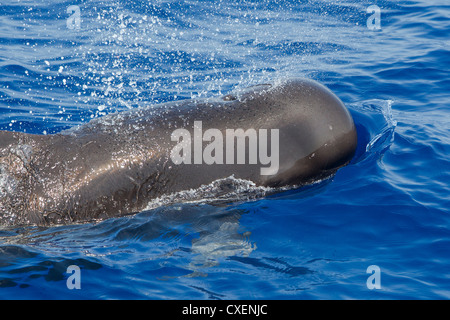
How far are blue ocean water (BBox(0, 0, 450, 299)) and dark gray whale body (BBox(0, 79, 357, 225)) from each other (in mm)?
313

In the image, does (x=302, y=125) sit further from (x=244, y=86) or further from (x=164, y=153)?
(x=244, y=86)

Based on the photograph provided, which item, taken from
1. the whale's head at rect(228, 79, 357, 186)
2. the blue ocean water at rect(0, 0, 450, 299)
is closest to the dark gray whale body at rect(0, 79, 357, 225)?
the whale's head at rect(228, 79, 357, 186)

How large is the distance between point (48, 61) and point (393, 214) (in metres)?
10.5

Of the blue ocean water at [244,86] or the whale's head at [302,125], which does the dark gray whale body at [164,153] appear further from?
the blue ocean water at [244,86]

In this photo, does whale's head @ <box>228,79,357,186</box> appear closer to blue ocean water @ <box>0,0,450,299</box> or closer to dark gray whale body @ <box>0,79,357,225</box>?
dark gray whale body @ <box>0,79,357,225</box>

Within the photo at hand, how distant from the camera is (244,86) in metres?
13.9

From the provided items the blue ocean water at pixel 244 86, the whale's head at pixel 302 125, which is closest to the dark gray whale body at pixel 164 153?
the whale's head at pixel 302 125

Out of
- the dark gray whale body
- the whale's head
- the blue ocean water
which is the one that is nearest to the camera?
the blue ocean water

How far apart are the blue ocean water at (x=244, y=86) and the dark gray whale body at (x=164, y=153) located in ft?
1.03

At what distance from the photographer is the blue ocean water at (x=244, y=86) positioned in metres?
7.14

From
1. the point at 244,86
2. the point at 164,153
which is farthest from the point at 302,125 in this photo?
the point at 244,86

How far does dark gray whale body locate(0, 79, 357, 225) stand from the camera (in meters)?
7.95

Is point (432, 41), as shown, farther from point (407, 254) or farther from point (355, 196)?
point (407, 254)

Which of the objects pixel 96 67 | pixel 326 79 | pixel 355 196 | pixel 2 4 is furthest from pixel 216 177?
pixel 2 4
